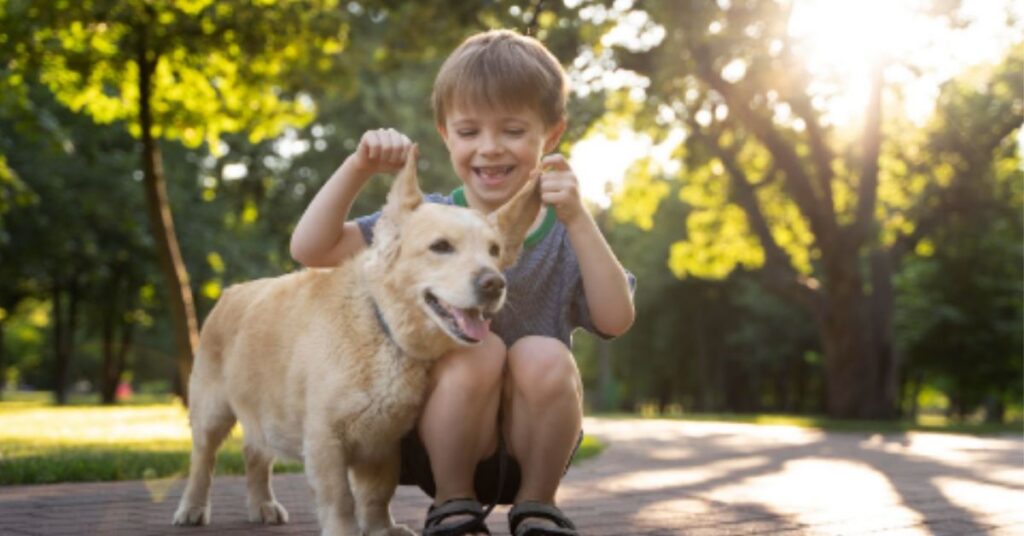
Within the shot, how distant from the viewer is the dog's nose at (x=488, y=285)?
10.2 ft

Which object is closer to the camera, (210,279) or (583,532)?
(583,532)

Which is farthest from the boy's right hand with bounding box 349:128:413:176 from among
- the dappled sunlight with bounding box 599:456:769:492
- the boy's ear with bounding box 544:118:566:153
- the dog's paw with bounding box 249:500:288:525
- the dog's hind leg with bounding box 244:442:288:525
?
the dappled sunlight with bounding box 599:456:769:492

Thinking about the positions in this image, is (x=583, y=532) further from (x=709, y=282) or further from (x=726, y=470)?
(x=709, y=282)

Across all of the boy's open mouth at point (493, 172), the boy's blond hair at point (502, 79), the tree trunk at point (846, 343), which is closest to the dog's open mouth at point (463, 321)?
the boy's open mouth at point (493, 172)

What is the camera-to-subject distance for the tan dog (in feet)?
10.8

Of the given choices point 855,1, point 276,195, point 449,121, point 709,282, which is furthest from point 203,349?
point 709,282

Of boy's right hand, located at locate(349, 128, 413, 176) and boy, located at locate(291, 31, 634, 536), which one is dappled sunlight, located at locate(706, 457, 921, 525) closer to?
boy, located at locate(291, 31, 634, 536)

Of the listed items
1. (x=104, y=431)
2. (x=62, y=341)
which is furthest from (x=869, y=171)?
(x=62, y=341)

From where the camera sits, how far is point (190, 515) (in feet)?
14.8

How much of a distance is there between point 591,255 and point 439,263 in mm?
576

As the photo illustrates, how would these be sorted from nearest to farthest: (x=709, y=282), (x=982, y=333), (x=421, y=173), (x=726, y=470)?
(x=726, y=470)
(x=421, y=173)
(x=982, y=333)
(x=709, y=282)

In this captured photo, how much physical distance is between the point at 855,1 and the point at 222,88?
358 inches

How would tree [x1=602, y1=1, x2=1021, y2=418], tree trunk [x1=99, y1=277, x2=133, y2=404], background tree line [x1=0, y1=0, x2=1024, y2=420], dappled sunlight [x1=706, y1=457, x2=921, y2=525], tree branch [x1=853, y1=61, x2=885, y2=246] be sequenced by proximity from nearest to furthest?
1. dappled sunlight [x1=706, y1=457, x2=921, y2=525]
2. background tree line [x1=0, y1=0, x2=1024, y2=420]
3. tree [x1=602, y1=1, x2=1021, y2=418]
4. tree branch [x1=853, y1=61, x2=885, y2=246]
5. tree trunk [x1=99, y1=277, x2=133, y2=404]

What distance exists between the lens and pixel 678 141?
2102cm
